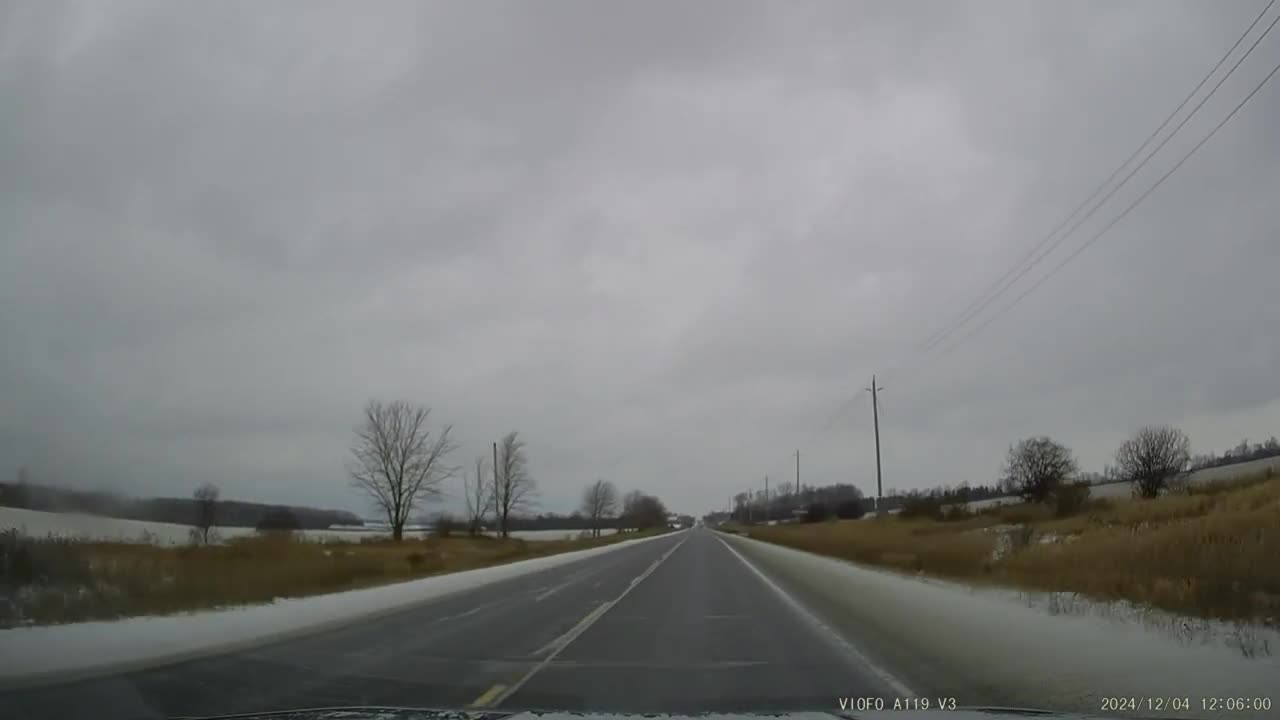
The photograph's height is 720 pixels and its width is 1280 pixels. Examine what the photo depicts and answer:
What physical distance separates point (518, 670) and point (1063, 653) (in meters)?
6.14

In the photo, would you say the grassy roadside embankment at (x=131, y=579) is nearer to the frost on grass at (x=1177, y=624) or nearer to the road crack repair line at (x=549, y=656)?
the road crack repair line at (x=549, y=656)

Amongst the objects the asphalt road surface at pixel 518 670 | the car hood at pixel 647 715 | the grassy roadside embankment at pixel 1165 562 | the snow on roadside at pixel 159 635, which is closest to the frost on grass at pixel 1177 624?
the grassy roadside embankment at pixel 1165 562

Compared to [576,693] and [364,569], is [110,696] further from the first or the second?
[364,569]

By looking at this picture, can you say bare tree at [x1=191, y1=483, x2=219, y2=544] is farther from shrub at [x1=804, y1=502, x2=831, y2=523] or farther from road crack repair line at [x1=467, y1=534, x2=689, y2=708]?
shrub at [x1=804, y1=502, x2=831, y2=523]

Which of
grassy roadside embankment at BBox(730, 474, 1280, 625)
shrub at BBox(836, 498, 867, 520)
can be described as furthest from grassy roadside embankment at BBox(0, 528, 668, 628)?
shrub at BBox(836, 498, 867, 520)

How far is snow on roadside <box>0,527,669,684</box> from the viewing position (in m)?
9.84

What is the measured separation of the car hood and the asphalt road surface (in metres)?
Answer: 0.93

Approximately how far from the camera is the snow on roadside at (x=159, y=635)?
984cm

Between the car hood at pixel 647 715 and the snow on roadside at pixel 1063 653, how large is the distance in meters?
0.84

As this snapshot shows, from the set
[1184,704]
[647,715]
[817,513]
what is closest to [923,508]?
[817,513]

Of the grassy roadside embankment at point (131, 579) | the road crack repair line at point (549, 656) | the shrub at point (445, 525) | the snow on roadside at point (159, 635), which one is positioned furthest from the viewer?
the shrub at point (445, 525)

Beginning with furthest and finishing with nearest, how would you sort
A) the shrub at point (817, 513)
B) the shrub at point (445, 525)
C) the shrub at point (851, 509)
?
the shrub at point (817, 513)
the shrub at point (851, 509)
the shrub at point (445, 525)

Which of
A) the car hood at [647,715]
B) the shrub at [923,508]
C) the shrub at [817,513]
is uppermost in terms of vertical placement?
the car hood at [647,715]

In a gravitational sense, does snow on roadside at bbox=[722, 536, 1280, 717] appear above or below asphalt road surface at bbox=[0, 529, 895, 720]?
above
